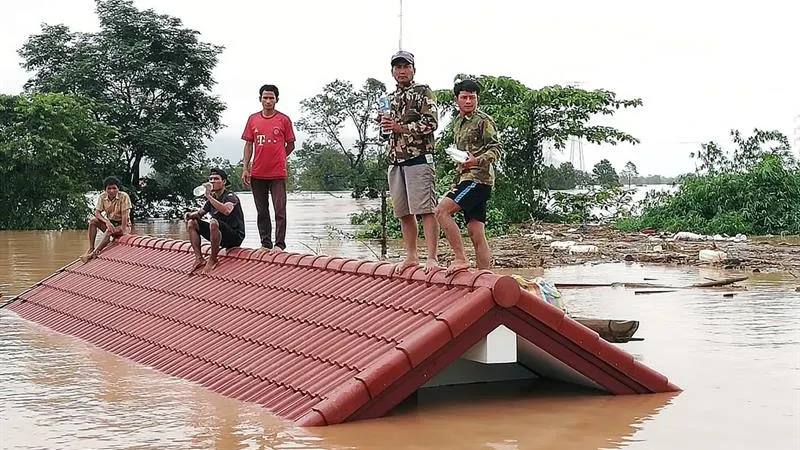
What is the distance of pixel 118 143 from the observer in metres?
41.5

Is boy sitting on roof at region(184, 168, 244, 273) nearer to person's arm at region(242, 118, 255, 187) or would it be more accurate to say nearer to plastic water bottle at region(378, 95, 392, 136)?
person's arm at region(242, 118, 255, 187)

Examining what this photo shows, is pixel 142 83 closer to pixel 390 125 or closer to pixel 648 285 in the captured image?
pixel 648 285

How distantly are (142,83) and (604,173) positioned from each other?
18.3 meters

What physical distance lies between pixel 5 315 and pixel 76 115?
82.1 ft

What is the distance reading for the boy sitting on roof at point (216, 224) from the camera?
37.9ft

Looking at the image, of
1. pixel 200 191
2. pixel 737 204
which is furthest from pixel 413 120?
pixel 737 204

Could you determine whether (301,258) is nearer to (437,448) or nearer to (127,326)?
(127,326)

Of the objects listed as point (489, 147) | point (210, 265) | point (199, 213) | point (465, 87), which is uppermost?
point (465, 87)

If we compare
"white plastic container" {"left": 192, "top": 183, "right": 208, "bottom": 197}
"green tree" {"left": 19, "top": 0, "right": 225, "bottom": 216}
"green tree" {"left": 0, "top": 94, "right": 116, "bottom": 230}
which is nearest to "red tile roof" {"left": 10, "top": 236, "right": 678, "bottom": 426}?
"white plastic container" {"left": 192, "top": 183, "right": 208, "bottom": 197}

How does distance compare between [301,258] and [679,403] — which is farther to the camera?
[301,258]

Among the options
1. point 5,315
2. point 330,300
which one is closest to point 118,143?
point 5,315

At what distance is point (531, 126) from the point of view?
33.5m

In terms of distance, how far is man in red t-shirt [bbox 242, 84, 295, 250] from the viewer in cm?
1224

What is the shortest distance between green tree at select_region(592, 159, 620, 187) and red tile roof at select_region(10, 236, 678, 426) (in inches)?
1024
